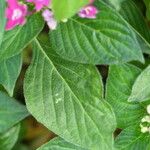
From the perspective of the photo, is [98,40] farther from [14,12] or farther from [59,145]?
[59,145]

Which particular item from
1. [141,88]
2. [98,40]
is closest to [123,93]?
[141,88]

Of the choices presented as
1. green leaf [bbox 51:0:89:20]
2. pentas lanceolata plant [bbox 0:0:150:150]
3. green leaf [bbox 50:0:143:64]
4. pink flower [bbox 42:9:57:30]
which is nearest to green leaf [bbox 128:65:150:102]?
pentas lanceolata plant [bbox 0:0:150:150]

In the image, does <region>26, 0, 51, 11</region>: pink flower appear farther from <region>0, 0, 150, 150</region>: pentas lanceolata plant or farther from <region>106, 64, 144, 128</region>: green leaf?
<region>106, 64, 144, 128</region>: green leaf

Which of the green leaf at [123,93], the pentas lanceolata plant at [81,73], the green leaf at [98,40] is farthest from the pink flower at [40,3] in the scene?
the green leaf at [123,93]

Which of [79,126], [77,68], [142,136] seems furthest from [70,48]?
[142,136]

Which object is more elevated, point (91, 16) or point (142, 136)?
point (91, 16)

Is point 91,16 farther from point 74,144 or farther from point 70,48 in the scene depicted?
point 74,144

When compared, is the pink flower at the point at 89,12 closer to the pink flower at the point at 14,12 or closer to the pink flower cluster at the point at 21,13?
the pink flower cluster at the point at 21,13
